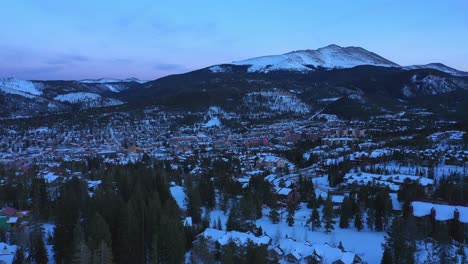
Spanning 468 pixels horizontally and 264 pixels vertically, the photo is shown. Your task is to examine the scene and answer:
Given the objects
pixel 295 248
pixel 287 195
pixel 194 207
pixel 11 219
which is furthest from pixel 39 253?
pixel 287 195

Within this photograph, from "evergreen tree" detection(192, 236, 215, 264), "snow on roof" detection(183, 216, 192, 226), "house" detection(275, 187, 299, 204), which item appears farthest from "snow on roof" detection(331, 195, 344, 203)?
"evergreen tree" detection(192, 236, 215, 264)

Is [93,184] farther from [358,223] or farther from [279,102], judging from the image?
[279,102]

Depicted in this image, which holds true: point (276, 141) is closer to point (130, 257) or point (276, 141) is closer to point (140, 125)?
point (140, 125)

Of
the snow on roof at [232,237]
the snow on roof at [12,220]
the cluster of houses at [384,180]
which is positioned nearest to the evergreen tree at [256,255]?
the snow on roof at [232,237]

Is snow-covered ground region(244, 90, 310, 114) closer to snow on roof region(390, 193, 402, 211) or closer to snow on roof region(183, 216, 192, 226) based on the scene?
snow on roof region(390, 193, 402, 211)

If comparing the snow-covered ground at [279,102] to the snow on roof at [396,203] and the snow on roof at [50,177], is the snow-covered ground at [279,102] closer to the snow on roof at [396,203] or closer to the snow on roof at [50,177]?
the snow on roof at [50,177]

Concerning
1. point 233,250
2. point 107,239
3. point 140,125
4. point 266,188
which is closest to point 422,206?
point 266,188
